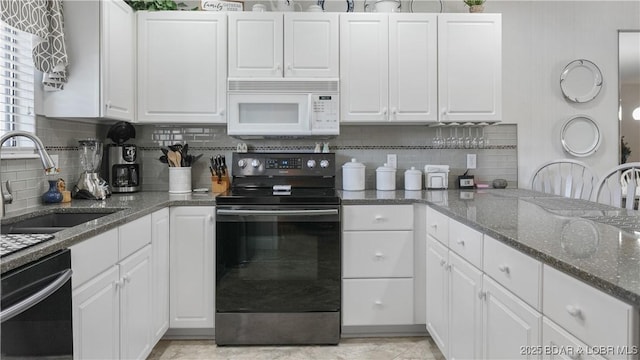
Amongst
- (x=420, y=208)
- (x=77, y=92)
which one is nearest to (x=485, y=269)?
(x=420, y=208)

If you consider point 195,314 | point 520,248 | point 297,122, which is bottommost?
point 195,314

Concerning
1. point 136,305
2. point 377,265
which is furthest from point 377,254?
point 136,305

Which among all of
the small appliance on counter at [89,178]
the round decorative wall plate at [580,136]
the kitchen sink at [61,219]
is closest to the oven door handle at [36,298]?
the kitchen sink at [61,219]

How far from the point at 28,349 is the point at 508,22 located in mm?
3437

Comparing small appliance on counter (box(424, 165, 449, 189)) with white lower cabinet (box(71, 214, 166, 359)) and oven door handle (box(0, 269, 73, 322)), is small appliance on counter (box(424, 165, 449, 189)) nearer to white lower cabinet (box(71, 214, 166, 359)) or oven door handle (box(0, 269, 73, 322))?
white lower cabinet (box(71, 214, 166, 359))

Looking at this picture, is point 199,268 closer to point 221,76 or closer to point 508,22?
point 221,76

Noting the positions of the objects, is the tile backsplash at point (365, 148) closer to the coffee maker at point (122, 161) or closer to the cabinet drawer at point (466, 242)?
the coffee maker at point (122, 161)

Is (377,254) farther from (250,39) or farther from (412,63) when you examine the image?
(250,39)

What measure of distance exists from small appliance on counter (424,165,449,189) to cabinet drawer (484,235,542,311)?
1.50 m

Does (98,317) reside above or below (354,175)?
below

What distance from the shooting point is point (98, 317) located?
5.56 ft

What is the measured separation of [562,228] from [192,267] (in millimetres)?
1945

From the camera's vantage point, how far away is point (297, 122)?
2.90 m

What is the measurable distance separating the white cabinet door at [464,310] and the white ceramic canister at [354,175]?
42.3 inches
